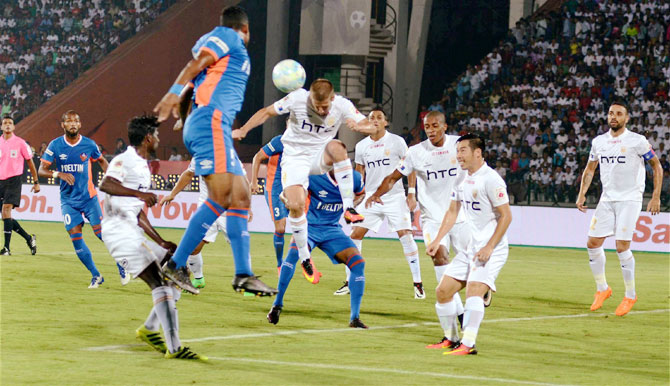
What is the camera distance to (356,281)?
1048 centimetres

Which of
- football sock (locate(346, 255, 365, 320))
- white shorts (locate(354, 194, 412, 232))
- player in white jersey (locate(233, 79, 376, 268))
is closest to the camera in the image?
player in white jersey (locate(233, 79, 376, 268))

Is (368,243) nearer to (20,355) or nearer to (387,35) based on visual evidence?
(387,35)

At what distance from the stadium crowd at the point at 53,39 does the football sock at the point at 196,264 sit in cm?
2752

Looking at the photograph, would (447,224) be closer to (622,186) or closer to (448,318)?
(448,318)

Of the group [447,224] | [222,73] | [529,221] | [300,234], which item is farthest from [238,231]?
[529,221]

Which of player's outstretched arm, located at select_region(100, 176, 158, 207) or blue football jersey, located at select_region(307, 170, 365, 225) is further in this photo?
blue football jersey, located at select_region(307, 170, 365, 225)

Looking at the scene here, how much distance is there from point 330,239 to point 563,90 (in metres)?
21.8

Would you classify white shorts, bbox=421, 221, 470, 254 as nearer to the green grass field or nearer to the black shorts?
the green grass field

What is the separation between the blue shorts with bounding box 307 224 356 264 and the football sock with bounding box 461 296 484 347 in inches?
81.1

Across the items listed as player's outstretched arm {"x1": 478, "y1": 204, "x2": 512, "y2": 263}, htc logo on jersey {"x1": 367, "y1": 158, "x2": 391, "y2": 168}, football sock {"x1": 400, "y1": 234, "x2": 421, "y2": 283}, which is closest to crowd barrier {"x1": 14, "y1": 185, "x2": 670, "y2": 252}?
htc logo on jersey {"x1": 367, "y1": 158, "x2": 391, "y2": 168}

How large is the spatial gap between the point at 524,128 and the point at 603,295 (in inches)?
681

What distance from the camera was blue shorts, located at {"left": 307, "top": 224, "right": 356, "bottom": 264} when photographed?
420 inches

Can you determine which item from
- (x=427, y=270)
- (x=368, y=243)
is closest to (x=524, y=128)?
(x=368, y=243)

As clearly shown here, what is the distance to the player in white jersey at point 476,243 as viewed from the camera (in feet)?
29.1
